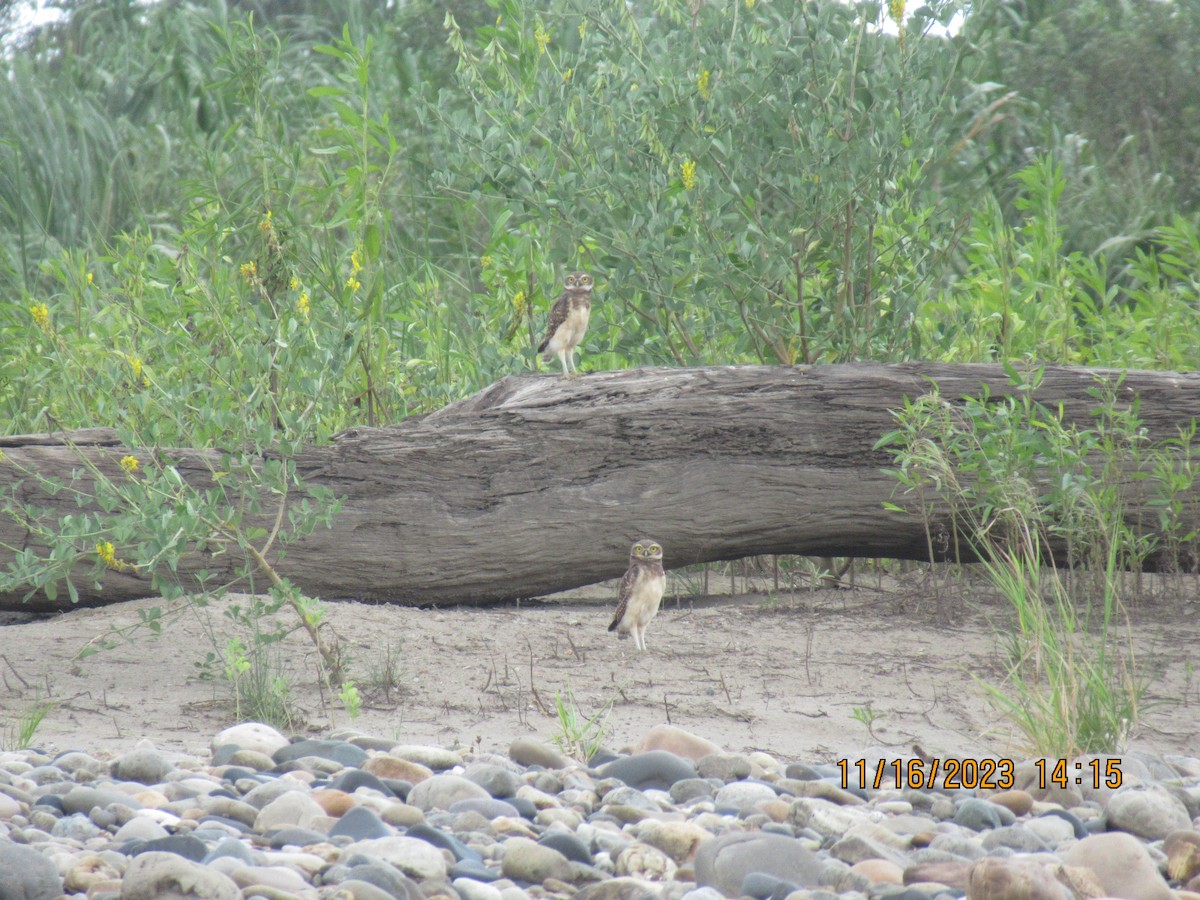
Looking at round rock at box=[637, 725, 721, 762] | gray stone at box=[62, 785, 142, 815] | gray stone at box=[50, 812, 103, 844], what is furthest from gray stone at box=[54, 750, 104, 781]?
round rock at box=[637, 725, 721, 762]

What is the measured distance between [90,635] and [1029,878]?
348 centimetres

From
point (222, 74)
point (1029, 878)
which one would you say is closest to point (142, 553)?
point (1029, 878)

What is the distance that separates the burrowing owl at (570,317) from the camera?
5598mm

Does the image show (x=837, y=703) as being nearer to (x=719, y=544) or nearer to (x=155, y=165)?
(x=719, y=544)

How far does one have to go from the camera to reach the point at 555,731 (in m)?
3.72

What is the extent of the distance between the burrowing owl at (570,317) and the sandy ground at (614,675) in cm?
118

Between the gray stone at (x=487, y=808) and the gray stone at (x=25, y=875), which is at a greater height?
the gray stone at (x=25, y=875)

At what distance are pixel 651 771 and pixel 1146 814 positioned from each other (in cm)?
117

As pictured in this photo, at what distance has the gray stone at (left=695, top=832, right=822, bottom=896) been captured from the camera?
2520mm

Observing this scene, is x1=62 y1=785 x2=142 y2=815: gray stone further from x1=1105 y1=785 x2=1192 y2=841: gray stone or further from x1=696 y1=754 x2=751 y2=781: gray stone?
x1=1105 y1=785 x2=1192 y2=841: gray stone

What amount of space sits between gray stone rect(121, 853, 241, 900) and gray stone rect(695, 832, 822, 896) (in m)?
0.91

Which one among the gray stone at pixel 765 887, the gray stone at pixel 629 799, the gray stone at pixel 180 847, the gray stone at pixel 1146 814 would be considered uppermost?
the gray stone at pixel 180 847

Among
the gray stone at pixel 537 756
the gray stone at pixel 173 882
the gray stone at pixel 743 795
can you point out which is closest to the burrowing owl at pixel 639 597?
the gray stone at pixel 537 756

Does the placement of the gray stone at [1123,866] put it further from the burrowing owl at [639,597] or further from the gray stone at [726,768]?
the burrowing owl at [639,597]
